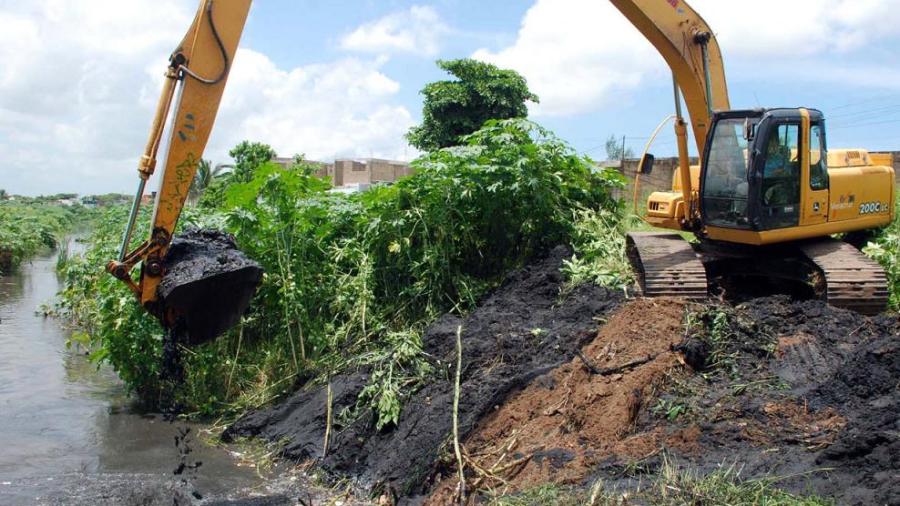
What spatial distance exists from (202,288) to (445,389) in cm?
214

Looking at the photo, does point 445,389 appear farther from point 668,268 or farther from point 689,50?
point 689,50

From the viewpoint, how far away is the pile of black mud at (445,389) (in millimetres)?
6359

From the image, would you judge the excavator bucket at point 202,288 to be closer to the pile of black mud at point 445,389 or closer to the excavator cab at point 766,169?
the pile of black mud at point 445,389

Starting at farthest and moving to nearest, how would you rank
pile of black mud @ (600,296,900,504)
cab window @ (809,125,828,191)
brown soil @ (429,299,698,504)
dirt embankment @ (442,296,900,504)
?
cab window @ (809,125,828,191), brown soil @ (429,299,698,504), dirt embankment @ (442,296,900,504), pile of black mud @ (600,296,900,504)

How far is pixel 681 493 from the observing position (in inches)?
178

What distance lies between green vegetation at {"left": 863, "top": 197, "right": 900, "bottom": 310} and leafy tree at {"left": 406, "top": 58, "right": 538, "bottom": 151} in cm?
1464

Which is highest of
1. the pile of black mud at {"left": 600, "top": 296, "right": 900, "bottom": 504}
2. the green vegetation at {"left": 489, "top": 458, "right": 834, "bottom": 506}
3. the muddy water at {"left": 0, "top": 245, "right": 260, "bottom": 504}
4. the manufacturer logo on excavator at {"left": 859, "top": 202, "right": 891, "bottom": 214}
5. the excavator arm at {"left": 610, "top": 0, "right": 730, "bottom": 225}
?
the excavator arm at {"left": 610, "top": 0, "right": 730, "bottom": 225}

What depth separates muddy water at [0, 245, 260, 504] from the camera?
680 centimetres

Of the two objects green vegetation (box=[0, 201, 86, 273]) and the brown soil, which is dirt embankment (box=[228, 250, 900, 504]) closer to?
the brown soil

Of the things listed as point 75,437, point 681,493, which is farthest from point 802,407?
point 75,437

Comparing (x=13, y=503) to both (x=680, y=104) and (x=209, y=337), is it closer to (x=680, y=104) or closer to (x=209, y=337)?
(x=209, y=337)

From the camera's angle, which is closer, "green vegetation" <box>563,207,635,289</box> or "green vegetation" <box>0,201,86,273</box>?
"green vegetation" <box>563,207,635,289</box>

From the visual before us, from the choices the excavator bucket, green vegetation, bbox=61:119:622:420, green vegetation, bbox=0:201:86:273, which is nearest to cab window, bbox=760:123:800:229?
green vegetation, bbox=61:119:622:420

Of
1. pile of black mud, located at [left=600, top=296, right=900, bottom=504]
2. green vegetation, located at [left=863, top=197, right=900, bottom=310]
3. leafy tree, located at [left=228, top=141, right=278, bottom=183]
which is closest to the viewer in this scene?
pile of black mud, located at [left=600, top=296, right=900, bottom=504]
